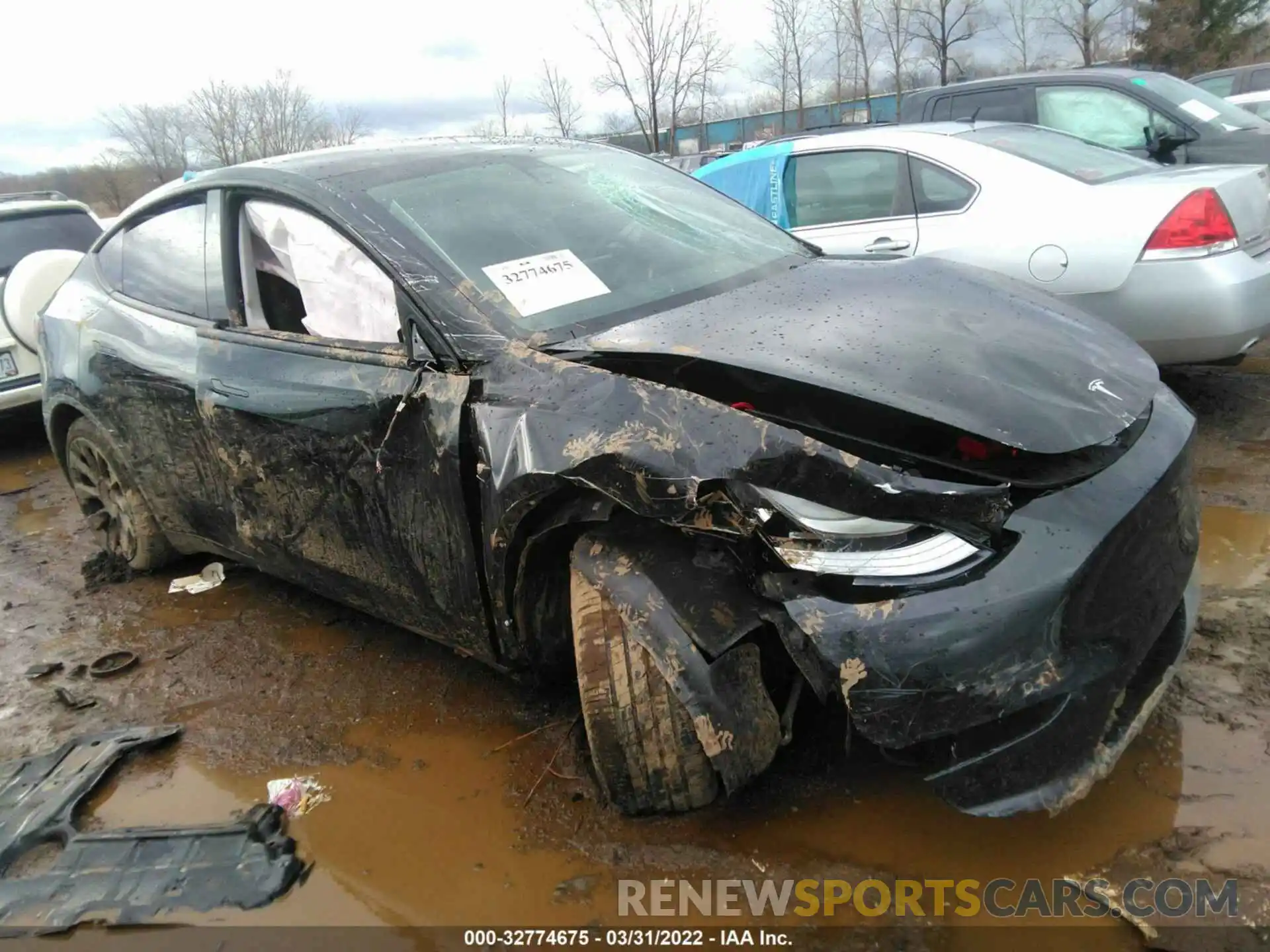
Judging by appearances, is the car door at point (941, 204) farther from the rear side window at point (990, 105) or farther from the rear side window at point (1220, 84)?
the rear side window at point (1220, 84)

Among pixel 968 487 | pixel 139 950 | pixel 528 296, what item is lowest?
pixel 139 950

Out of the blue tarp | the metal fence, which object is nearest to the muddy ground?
the blue tarp

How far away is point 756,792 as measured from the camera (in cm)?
222

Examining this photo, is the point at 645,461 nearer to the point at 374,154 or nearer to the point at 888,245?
the point at 374,154

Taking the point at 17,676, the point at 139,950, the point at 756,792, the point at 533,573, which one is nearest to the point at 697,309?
the point at 533,573

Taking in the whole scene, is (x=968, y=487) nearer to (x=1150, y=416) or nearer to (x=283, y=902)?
(x=1150, y=416)

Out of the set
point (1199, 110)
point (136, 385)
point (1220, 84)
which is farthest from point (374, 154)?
point (1220, 84)

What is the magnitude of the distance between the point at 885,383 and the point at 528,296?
3.23 ft

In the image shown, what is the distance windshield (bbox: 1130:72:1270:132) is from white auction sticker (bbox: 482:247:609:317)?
18.4 feet

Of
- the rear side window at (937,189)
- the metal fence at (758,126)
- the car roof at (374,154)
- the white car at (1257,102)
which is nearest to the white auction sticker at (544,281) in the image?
the car roof at (374,154)

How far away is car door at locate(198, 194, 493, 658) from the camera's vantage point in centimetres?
232

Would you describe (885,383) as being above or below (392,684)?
above

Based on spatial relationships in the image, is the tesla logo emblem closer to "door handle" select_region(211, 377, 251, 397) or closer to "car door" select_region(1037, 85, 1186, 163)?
"door handle" select_region(211, 377, 251, 397)

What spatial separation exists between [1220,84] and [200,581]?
1378cm
